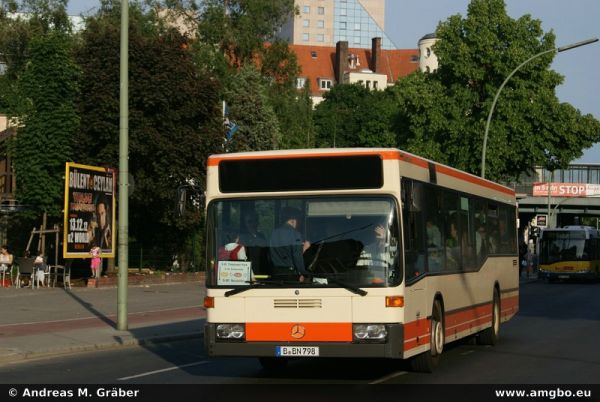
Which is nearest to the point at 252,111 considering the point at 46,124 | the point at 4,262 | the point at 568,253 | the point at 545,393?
the point at 568,253

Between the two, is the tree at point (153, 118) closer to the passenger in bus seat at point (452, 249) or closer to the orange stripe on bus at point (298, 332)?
the passenger in bus seat at point (452, 249)

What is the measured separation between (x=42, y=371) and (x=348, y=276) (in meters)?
5.11

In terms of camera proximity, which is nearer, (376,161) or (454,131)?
(376,161)

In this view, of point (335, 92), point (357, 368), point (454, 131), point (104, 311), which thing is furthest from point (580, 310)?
point (335, 92)

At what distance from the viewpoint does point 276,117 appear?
70.9 m

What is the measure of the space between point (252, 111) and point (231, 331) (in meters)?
55.7

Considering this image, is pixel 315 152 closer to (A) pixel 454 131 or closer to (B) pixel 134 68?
(B) pixel 134 68

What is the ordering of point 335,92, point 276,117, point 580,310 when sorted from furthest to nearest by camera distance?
1. point 335,92
2. point 276,117
3. point 580,310

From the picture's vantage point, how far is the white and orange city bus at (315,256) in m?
13.0

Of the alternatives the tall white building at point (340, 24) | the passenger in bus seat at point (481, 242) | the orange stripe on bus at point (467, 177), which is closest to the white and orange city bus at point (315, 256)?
the orange stripe on bus at point (467, 177)

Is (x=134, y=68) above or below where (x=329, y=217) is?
above

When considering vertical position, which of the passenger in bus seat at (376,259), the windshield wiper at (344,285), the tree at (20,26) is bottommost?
the windshield wiper at (344,285)

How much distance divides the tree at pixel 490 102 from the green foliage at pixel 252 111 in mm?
8650

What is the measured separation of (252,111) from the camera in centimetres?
6850
